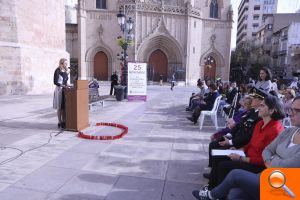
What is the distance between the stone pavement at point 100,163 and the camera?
3506mm

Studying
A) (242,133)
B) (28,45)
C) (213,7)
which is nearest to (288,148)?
(242,133)

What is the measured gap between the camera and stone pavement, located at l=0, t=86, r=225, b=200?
351 cm

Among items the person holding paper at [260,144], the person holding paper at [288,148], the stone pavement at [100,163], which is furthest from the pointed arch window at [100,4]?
the person holding paper at [288,148]

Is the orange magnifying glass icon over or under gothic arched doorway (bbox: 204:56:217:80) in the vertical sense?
under

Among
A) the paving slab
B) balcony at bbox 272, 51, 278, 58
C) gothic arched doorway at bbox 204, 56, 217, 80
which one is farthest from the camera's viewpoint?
balcony at bbox 272, 51, 278, 58

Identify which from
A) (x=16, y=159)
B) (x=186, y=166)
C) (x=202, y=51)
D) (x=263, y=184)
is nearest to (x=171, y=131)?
(x=186, y=166)

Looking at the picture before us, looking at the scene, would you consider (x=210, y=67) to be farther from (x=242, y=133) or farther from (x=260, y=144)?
(x=260, y=144)

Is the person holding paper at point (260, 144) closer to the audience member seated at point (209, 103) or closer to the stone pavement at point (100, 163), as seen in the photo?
the stone pavement at point (100, 163)

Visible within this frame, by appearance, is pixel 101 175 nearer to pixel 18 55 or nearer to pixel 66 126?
pixel 66 126

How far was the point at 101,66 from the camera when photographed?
32.3 metres

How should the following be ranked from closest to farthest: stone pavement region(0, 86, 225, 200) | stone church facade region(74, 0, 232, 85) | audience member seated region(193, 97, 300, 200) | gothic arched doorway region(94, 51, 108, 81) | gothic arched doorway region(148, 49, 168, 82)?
audience member seated region(193, 97, 300, 200) → stone pavement region(0, 86, 225, 200) → stone church facade region(74, 0, 232, 85) → gothic arched doorway region(94, 51, 108, 81) → gothic arched doorway region(148, 49, 168, 82)

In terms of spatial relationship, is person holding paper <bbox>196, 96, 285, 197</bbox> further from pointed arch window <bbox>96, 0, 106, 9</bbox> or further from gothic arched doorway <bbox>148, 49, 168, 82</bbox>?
→ pointed arch window <bbox>96, 0, 106, 9</bbox>

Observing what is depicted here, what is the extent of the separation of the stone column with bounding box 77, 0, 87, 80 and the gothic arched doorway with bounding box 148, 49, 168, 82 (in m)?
7.97

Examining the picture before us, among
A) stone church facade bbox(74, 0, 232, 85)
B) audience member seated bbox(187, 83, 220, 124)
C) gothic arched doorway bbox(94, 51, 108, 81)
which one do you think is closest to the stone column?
stone church facade bbox(74, 0, 232, 85)
